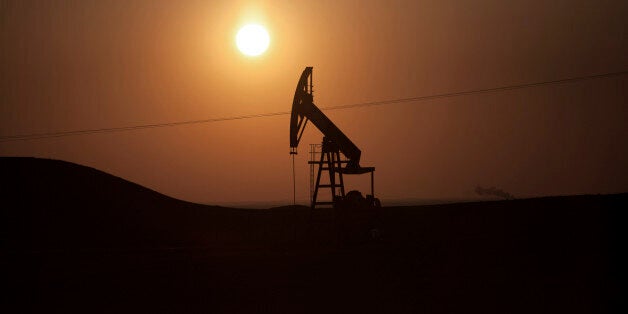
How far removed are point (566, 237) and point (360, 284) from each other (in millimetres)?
9876

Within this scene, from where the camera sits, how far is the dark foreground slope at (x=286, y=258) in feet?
31.7

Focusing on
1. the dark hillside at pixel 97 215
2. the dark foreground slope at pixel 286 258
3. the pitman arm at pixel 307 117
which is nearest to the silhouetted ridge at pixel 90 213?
the dark hillside at pixel 97 215

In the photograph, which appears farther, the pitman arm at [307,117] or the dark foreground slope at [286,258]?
the pitman arm at [307,117]

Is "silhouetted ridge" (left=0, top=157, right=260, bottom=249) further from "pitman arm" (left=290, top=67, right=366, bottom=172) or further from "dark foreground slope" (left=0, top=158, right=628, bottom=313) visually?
"pitman arm" (left=290, top=67, right=366, bottom=172)

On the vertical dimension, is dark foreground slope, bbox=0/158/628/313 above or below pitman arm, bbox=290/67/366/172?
below

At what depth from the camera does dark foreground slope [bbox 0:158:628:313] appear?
9.66 m


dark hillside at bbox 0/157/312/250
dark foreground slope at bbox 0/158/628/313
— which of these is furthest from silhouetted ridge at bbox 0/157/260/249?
dark foreground slope at bbox 0/158/628/313

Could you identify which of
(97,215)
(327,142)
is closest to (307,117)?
(327,142)

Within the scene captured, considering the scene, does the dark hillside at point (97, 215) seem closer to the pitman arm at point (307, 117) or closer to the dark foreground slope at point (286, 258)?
the dark foreground slope at point (286, 258)

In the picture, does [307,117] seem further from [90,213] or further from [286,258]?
[90,213]

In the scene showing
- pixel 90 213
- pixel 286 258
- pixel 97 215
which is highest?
pixel 90 213

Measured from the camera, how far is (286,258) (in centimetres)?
1477

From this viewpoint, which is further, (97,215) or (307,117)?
(97,215)

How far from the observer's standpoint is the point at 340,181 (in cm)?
2080
